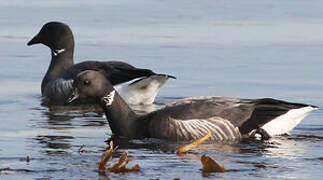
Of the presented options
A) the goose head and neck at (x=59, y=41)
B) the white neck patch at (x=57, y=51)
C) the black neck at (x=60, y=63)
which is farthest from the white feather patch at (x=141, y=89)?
the white neck patch at (x=57, y=51)

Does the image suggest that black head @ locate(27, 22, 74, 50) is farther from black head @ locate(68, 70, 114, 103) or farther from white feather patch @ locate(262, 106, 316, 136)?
white feather patch @ locate(262, 106, 316, 136)

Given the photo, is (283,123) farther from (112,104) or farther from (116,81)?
(116,81)

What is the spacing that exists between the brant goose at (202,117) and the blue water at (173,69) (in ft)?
0.74

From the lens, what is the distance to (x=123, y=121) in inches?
512

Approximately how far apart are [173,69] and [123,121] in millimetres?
4689

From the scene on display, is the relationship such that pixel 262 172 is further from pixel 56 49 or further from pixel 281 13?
pixel 281 13

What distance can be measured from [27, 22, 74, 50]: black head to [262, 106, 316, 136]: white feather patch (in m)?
5.92

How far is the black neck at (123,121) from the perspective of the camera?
12875mm

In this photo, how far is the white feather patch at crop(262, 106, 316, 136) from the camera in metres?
13.0

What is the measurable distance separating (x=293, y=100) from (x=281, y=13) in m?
7.85

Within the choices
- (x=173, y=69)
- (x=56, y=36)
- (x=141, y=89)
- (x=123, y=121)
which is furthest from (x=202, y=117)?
(x=56, y=36)

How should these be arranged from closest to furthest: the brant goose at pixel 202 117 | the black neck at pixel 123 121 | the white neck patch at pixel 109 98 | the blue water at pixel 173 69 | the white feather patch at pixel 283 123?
1. the blue water at pixel 173 69
2. the brant goose at pixel 202 117
3. the black neck at pixel 123 121
4. the white feather patch at pixel 283 123
5. the white neck patch at pixel 109 98

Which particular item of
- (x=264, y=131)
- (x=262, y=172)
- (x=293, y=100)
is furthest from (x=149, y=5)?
(x=262, y=172)

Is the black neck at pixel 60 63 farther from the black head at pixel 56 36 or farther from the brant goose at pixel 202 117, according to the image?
the brant goose at pixel 202 117
